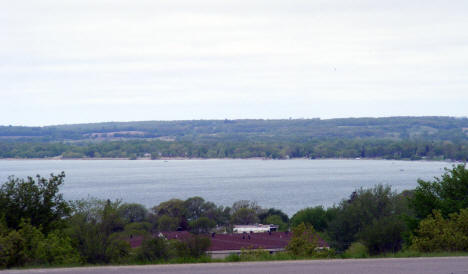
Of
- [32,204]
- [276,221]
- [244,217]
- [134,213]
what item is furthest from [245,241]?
[134,213]

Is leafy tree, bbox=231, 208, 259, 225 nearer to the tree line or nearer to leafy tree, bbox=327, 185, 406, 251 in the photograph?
leafy tree, bbox=327, 185, 406, 251

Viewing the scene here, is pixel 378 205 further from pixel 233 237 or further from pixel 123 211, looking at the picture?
pixel 123 211

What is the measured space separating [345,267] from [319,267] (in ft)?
1.42

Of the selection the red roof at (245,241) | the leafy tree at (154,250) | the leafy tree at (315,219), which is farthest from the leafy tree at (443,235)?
the leafy tree at (315,219)

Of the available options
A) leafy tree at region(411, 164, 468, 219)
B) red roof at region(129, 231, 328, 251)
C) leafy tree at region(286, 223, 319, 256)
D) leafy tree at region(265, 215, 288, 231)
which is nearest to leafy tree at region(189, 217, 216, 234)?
leafy tree at region(265, 215, 288, 231)

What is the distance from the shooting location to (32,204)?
1331cm

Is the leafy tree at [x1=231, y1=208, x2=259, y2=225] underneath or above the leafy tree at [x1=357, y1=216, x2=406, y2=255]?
underneath

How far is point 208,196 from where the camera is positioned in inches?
→ 2913

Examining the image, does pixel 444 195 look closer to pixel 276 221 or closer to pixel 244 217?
pixel 276 221

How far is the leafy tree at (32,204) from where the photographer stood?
42.6ft

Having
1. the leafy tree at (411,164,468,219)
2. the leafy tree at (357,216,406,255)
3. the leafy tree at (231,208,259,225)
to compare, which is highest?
the leafy tree at (411,164,468,219)

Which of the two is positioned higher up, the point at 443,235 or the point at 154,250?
the point at 443,235

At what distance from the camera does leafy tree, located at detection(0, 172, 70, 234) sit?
13.0 m

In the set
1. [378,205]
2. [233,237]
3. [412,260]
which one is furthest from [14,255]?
[378,205]
